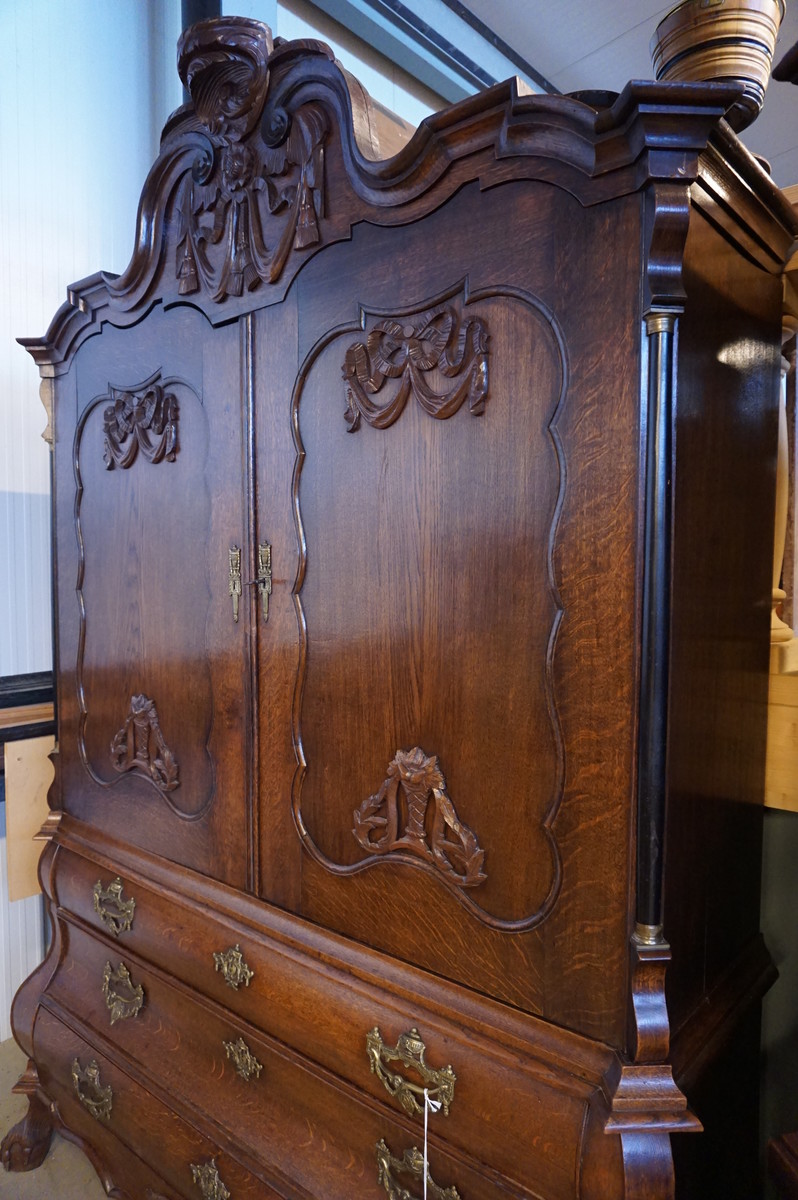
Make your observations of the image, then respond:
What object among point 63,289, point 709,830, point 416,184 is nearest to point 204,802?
point 709,830

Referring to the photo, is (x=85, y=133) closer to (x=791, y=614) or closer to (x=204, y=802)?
(x=204, y=802)

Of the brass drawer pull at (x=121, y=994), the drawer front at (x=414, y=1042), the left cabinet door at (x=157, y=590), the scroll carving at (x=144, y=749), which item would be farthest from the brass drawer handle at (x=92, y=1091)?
the scroll carving at (x=144, y=749)

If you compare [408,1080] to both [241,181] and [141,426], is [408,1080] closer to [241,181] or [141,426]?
[141,426]

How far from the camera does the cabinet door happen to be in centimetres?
79

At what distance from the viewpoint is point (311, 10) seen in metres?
2.10

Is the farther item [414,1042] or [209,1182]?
[209,1182]

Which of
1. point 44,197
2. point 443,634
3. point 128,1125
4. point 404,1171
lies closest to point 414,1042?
point 404,1171

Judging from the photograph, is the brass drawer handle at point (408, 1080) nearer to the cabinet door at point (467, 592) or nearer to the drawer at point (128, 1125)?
the cabinet door at point (467, 592)

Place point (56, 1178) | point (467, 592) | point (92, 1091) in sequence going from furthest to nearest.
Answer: point (56, 1178) → point (92, 1091) → point (467, 592)

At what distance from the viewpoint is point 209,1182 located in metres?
1.20

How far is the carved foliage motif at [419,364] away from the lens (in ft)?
2.85

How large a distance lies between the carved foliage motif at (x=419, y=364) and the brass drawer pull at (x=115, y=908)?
3.36 feet

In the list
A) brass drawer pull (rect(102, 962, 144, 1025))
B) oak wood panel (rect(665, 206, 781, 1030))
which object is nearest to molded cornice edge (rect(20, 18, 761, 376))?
oak wood panel (rect(665, 206, 781, 1030))

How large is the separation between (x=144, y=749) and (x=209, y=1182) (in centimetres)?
73
